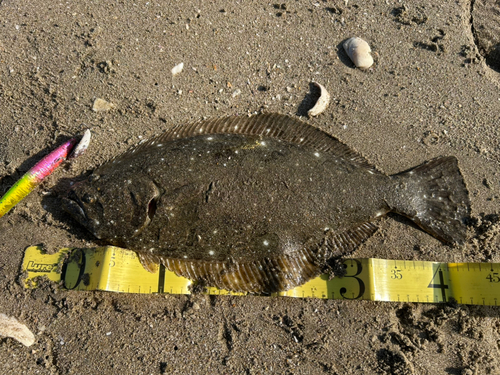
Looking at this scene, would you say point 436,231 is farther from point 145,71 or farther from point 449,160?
point 145,71

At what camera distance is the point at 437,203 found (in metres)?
3.08

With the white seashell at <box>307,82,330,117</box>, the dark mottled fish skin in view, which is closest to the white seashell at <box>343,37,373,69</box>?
the white seashell at <box>307,82,330,117</box>

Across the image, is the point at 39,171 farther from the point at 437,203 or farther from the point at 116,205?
the point at 437,203

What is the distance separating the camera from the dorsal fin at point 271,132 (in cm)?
322

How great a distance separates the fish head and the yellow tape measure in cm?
20

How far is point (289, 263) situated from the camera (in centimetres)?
292

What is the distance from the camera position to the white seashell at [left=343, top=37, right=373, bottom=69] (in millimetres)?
3561

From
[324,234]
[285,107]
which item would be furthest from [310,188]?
[285,107]

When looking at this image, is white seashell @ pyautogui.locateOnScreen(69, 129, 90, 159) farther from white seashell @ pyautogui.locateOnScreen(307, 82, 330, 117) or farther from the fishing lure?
white seashell @ pyautogui.locateOnScreen(307, 82, 330, 117)

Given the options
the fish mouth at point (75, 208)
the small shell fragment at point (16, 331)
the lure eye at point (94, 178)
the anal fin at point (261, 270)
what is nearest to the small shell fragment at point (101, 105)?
the lure eye at point (94, 178)

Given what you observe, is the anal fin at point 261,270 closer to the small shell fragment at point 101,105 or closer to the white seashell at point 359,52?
the small shell fragment at point 101,105

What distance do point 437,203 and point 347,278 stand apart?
114 cm

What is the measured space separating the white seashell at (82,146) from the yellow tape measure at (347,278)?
943 millimetres

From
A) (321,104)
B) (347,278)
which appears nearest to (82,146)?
(321,104)
